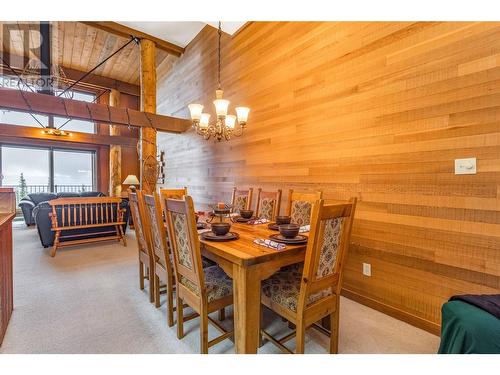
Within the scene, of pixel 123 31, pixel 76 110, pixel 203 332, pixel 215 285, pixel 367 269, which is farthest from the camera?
pixel 123 31

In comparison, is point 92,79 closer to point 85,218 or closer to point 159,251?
point 85,218

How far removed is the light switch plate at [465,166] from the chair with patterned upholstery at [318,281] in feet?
3.19

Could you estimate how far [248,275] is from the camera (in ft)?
4.76

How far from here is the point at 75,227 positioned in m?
4.16

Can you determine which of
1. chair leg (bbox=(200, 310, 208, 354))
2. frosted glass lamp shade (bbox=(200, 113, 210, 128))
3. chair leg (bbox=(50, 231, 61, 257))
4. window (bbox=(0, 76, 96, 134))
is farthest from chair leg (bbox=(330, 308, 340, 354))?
window (bbox=(0, 76, 96, 134))

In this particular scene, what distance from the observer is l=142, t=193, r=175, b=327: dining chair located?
6.32ft

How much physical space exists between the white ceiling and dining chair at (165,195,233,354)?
150 inches

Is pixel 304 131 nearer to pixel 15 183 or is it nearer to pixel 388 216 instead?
pixel 388 216

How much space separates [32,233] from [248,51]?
19.3ft

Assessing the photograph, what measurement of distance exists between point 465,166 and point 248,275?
177 centimetres

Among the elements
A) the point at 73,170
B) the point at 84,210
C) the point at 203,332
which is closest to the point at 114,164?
the point at 73,170

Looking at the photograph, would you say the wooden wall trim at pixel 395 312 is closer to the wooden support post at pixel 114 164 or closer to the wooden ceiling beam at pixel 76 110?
the wooden ceiling beam at pixel 76 110

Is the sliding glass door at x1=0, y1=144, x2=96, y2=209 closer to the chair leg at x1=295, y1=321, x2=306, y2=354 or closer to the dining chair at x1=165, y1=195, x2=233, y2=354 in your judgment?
the dining chair at x1=165, y1=195, x2=233, y2=354
